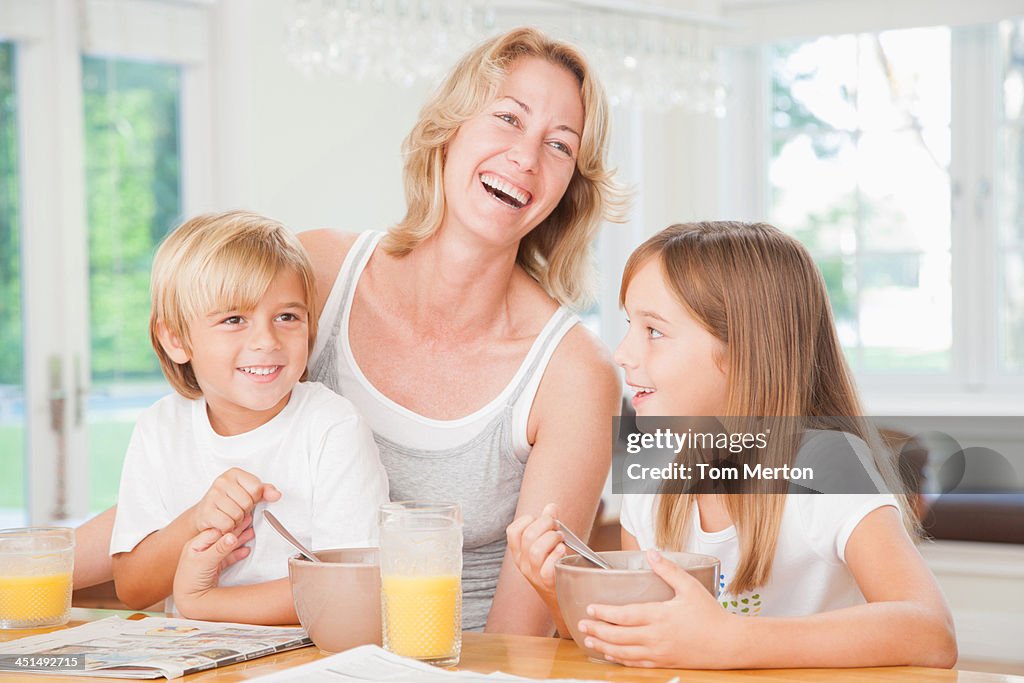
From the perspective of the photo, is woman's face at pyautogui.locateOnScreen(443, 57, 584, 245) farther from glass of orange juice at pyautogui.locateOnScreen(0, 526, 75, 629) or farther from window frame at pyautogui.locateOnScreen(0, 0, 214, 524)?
window frame at pyautogui.locateOnScreen(0, 0, 214, 524)

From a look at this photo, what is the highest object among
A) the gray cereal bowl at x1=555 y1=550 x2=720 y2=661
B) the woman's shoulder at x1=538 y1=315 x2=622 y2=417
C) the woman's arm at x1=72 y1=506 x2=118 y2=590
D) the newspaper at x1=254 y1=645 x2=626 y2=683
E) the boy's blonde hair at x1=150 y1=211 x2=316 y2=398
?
the boy's blonde hair at x1=150 y1=211 x2=316 y2=398

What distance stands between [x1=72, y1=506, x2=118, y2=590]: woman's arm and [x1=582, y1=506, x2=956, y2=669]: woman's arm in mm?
860

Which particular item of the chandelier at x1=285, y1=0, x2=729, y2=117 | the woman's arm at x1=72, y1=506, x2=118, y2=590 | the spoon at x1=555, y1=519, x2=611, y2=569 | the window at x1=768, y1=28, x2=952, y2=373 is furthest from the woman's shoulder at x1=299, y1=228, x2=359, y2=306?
the window at x1=768, y1=28, x2=952, y2=373

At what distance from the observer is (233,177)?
421cm

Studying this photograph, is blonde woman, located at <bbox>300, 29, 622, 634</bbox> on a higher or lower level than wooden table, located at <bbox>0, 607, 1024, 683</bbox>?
higher

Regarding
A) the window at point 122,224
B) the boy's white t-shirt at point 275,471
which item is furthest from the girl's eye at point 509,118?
the window at point 122,224

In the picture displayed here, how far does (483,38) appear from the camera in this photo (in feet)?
10.8

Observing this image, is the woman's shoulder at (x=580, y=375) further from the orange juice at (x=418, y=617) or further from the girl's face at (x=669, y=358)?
the orange juice at (x=418, y=617)

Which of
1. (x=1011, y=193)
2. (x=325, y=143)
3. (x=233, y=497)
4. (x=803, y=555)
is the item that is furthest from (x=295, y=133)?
(x=803, y=555)

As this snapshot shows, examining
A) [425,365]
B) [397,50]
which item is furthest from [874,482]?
[397,50]

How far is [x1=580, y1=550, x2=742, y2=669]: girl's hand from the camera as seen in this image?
975mm

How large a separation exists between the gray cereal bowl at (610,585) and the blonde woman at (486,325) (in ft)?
1.77

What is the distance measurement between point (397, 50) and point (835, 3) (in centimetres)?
210

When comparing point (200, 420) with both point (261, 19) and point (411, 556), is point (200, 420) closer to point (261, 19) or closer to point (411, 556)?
point (411, 556)
